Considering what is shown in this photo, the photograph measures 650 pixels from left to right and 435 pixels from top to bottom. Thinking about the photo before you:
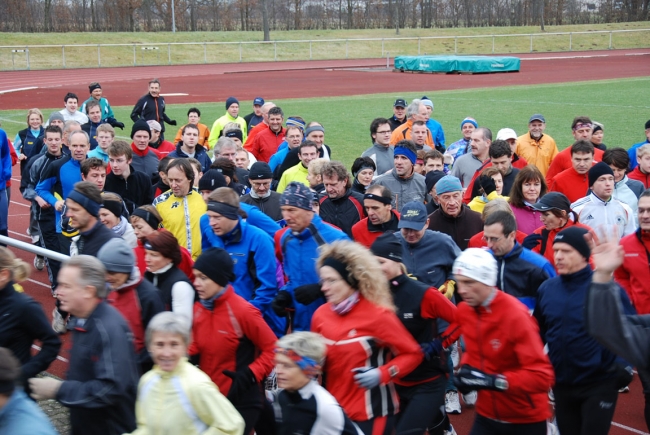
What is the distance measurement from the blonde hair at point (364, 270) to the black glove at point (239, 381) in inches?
33.6

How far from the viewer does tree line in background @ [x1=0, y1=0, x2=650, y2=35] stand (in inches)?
2736

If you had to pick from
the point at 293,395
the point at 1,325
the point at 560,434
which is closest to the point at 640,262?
the point at 560,434

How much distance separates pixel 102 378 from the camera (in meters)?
4.52

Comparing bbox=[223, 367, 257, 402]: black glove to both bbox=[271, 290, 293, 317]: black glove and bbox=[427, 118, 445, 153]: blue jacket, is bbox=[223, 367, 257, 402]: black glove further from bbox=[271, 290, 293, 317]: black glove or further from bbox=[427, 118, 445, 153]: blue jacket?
bbox=[427, 118, 445, 153]: blue jacket

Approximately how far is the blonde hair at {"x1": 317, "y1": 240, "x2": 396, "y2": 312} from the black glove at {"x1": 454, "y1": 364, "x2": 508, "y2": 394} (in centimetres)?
60

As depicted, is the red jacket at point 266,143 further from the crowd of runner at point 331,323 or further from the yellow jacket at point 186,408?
the yellow jacket at point 186,408

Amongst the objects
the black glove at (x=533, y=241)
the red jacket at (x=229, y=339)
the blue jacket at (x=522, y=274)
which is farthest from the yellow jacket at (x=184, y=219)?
the blue jacket at (x=522, y=274)

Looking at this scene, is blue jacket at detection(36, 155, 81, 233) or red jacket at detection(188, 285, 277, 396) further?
blue jacket at detection(36, 155, 81, 233)

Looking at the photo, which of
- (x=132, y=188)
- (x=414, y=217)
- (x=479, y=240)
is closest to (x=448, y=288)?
(x=414, y=217)

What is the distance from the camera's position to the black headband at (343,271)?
4969mm

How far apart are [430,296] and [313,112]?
83.8 feet

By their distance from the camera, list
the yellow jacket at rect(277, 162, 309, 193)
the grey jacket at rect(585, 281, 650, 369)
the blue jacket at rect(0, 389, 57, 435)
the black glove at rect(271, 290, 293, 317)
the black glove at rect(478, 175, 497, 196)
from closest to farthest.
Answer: the grey jacket at rect(585, 281, 650, 369)
the blue jacket at rect(0, 389, 57, 435)
the black glove at rect(271, 290, 293, 317)
the black glove at rect(478, 175, 497, 196)
the yellow jacket at rect(277, 162, 309, 193)

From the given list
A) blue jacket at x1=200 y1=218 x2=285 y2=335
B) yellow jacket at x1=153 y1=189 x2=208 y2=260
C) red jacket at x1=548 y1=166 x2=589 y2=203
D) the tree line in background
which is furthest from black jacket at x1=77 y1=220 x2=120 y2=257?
the tree line in background

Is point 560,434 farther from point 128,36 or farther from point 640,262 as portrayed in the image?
point 128,36
